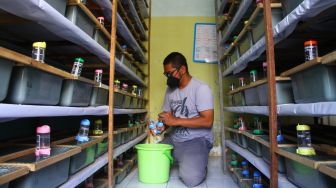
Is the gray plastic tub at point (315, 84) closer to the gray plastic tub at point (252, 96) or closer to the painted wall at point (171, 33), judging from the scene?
the gray plastic tub at point (252, 96)

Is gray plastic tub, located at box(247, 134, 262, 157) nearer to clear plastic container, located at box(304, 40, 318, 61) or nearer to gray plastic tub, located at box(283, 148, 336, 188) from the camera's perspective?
gray plastic tub, located at box(283, 148, 336, 188)

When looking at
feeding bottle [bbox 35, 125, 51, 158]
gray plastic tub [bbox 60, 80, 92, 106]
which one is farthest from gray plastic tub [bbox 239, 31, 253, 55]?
feeding bottle [bbox 35, 125, 51, 158]

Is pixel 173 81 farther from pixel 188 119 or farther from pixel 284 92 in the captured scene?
pixel 284 92

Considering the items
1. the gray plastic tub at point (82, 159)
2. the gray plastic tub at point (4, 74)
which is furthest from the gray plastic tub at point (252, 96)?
the gray plastic tub at point (4, 74)

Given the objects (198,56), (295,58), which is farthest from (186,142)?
(198,56)

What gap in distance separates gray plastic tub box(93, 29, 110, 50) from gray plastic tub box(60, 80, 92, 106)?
0.32 metres

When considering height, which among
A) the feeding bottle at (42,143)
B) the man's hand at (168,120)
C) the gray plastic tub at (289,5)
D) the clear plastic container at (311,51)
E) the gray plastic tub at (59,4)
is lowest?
the feeding bottle at (42,143)

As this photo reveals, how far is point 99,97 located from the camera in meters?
1.64

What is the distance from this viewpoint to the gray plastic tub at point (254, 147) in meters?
1.66

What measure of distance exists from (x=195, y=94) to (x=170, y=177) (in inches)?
30.5

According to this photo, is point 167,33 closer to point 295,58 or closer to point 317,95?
point 295,58

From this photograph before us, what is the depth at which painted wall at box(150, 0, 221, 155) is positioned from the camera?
3.36m

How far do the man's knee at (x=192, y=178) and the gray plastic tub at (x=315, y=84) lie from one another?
1113 millimetres

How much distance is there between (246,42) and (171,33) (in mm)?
1719
